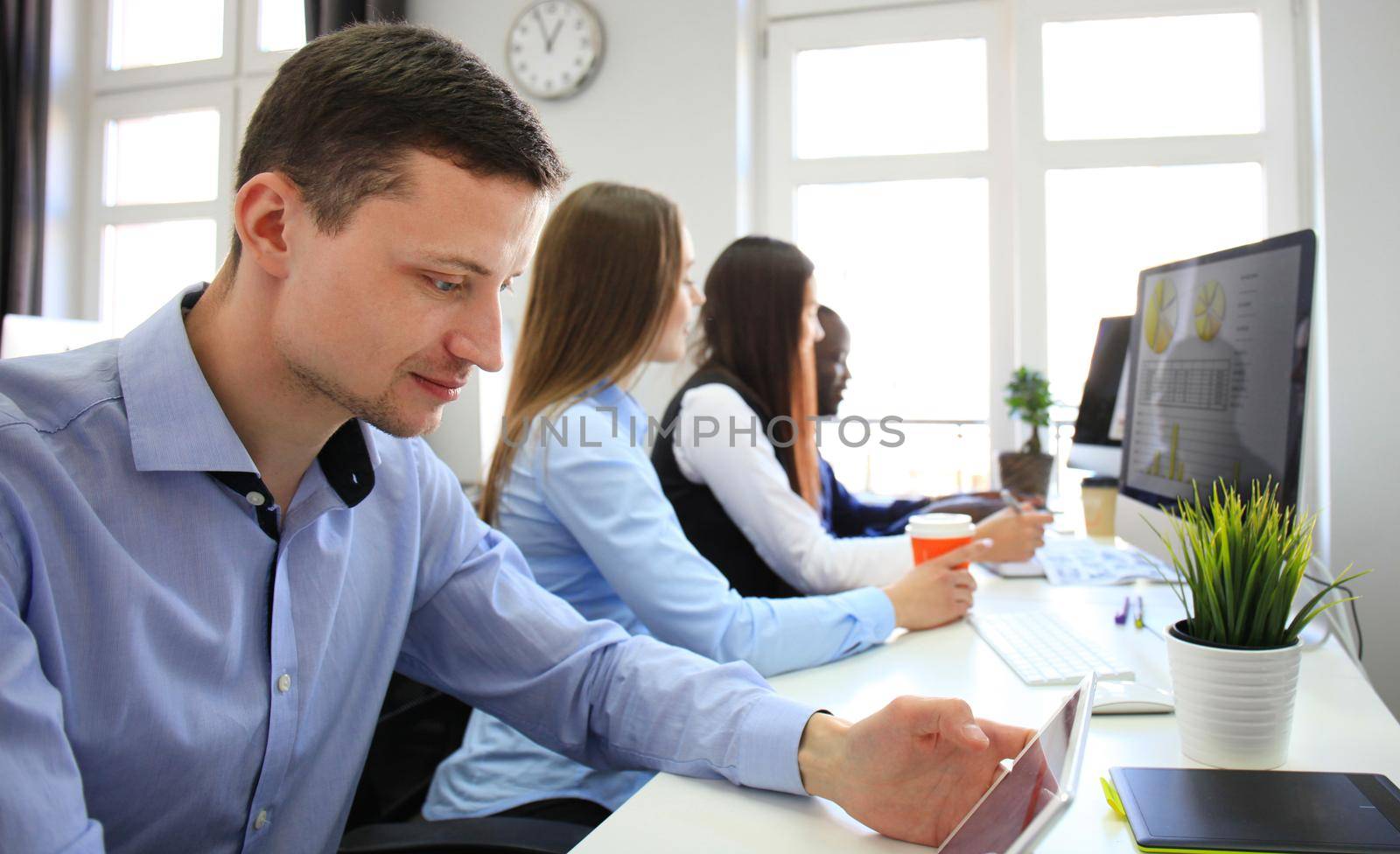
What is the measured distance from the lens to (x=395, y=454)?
2.90 feet

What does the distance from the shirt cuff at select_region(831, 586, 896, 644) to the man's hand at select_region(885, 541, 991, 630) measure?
0.10 feet

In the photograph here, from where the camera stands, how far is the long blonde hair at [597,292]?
1.30m

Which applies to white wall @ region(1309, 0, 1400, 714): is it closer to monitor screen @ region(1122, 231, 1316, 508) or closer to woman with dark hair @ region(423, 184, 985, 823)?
monitor screen @ region(1122, 231, 1316, 508)

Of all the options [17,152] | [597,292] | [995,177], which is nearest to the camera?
[597,292]

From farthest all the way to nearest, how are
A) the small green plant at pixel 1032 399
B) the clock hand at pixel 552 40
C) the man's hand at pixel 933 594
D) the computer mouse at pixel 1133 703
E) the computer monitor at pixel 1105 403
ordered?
the clock hand at pixel 552 40, the small green plant at pixel 1032 399, the computer monitor at pixel 1105 403, the man's hand at pixel 933 594, the computer mouse at pixel 1133 703

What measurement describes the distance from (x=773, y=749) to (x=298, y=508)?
0.44 m

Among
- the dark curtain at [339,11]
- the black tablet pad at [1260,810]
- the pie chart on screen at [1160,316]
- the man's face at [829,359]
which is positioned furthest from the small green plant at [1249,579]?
the dark curtain at [339,11]

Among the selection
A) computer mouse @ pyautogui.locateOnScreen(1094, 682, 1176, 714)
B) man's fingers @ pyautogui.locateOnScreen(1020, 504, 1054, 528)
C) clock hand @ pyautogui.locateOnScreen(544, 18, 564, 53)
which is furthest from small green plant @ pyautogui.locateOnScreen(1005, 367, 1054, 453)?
clock hand @ pyautogui.locateOnScreen(544, 18, 564, 53)

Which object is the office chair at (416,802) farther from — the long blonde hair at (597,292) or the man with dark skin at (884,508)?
the man with dark skin at (884,508)

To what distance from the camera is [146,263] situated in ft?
12.7

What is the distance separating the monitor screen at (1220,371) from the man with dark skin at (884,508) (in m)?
0.19

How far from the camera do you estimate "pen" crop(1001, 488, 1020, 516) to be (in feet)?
5.53

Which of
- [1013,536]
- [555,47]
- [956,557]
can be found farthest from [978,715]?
[555,47]

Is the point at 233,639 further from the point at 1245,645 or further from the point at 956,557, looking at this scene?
the point at 956,557
